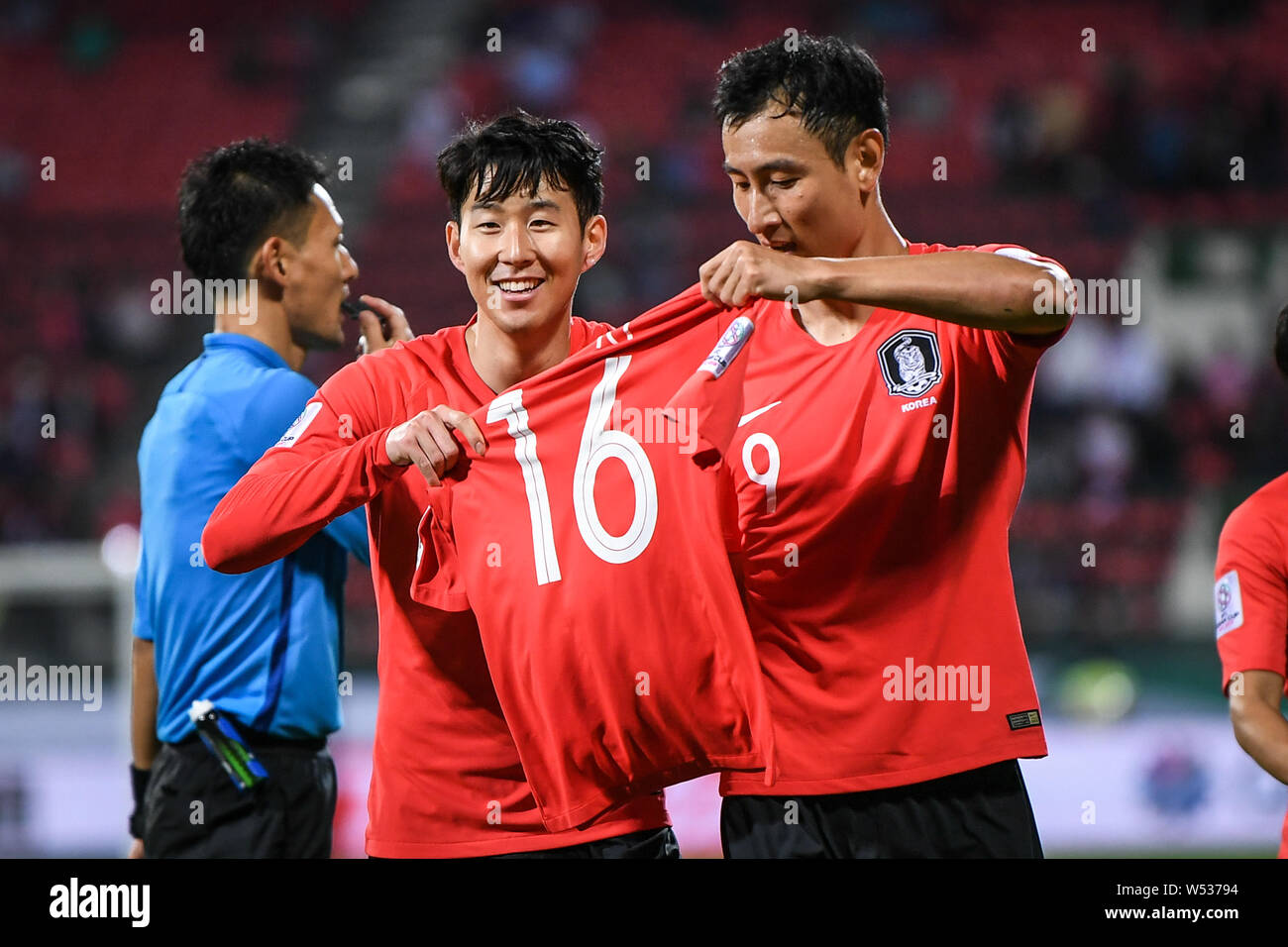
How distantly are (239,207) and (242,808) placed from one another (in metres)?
1.38

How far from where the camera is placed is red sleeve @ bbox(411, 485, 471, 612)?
256cm

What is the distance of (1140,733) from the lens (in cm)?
743

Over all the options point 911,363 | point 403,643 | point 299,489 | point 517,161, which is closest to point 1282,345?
point 911,363

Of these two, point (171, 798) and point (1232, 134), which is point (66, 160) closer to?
point (1232, 134)

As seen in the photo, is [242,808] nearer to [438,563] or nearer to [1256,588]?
[438,563]

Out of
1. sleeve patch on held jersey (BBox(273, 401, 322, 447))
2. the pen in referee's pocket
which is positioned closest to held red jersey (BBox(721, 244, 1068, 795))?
sleeve patch on held jersey (BBox(273, 401, 322, 447))

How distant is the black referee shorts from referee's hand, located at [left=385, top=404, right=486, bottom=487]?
3.30 feet

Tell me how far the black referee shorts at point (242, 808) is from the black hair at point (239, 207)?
1.12 m

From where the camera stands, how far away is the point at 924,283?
2270 mm

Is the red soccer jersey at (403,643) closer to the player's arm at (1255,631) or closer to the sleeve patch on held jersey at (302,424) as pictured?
the sleeve patch on held jersey at (302,424)

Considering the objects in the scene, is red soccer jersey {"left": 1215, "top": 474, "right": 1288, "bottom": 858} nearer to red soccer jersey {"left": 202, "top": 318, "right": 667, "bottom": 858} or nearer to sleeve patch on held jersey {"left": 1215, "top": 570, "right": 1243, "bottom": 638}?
sleeve patch on held jersey {"left": 1215, "top": 570, "right": 1243, "bottom": 638}

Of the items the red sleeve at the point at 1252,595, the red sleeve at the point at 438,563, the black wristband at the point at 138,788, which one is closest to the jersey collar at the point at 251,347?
the red sleeve at the point at 438,563

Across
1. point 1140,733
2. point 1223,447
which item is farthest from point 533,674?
point 1223,447

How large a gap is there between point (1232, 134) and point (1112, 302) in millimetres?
2162
